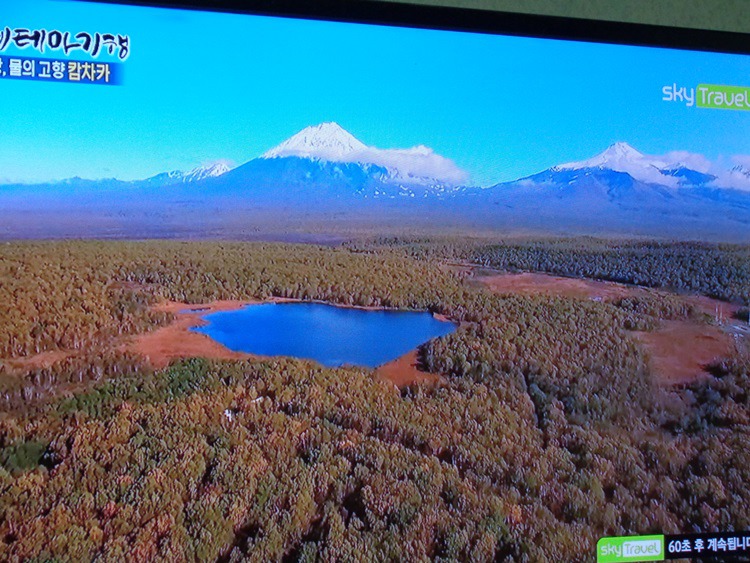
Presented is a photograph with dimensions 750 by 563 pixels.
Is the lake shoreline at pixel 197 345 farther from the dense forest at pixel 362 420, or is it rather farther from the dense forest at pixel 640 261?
the dense forest at pixel 640 261

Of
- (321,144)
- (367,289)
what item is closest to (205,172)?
(321,144)

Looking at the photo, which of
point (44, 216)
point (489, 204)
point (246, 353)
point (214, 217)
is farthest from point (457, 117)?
point (44, 216)

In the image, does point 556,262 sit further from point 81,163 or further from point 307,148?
point 81,163

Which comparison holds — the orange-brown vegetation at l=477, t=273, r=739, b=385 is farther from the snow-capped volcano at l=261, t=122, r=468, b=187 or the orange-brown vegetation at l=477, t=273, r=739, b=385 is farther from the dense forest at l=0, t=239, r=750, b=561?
the snow-capped volcano at l=261, t=122, r=468, b=187

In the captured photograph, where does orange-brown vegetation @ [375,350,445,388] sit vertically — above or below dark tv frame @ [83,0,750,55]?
below

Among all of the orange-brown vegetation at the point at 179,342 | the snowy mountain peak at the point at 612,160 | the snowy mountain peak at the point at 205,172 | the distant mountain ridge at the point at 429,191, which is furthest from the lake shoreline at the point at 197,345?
the snowy mountain peak at the point at 612,160

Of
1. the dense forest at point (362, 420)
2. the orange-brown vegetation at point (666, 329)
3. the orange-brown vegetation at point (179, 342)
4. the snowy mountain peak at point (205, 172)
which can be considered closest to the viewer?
the dense forest at point (362, 420)

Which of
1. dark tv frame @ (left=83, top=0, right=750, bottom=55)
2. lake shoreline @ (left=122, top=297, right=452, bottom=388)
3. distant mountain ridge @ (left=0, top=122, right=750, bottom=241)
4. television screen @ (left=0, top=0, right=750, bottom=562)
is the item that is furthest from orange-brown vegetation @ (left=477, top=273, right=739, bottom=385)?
dark tv frame @ (left=83, top=0, right=750, bottom=55)

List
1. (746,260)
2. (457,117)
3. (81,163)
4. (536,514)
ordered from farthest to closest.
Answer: (746,260)
(457,117)
(81,163)
(536,514)
